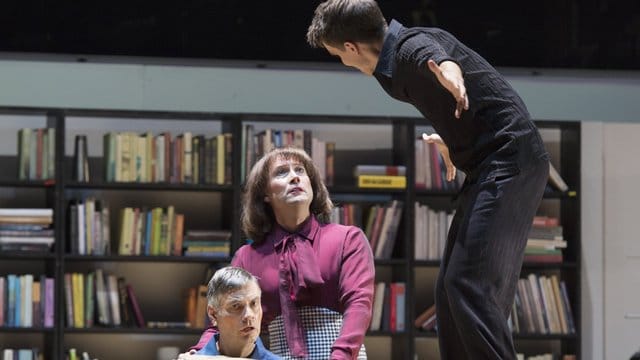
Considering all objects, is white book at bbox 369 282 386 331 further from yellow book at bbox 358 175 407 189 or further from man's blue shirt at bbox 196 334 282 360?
man's blue shirt at bbox 196 334 282 360

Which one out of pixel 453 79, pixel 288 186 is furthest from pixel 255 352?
pixel 453 79

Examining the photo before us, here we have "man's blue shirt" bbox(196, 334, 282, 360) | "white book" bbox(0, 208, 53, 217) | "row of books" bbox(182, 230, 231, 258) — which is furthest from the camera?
"row of books" bbox(182, 230, 231, 258)

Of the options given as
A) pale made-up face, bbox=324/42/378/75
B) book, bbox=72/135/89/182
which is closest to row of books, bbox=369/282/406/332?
book, bbox=72/135/89/182

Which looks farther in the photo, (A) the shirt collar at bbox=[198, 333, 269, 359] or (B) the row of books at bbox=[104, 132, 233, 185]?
(B) the row of books at bbox=[104, 132, 233, 185]

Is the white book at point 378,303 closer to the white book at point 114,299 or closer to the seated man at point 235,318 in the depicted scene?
the white book at point 114,299

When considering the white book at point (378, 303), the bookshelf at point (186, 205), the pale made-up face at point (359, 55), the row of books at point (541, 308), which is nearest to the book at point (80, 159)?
the bookshelf at point (186, 205)

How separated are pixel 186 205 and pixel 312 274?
3.28 metres

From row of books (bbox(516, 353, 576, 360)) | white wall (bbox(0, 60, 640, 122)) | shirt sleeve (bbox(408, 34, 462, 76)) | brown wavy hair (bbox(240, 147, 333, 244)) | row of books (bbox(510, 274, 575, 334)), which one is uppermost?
white wall (bbox(0, 60, 640, 122))

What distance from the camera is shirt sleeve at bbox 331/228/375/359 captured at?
272 centimetres

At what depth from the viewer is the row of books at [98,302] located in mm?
5848

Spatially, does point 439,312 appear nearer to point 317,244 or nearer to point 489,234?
point 489,234

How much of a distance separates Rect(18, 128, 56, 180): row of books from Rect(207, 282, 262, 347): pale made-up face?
3357mm

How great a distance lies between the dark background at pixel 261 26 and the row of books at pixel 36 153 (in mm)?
411

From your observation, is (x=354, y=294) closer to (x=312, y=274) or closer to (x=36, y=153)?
(x=312, y=274)
